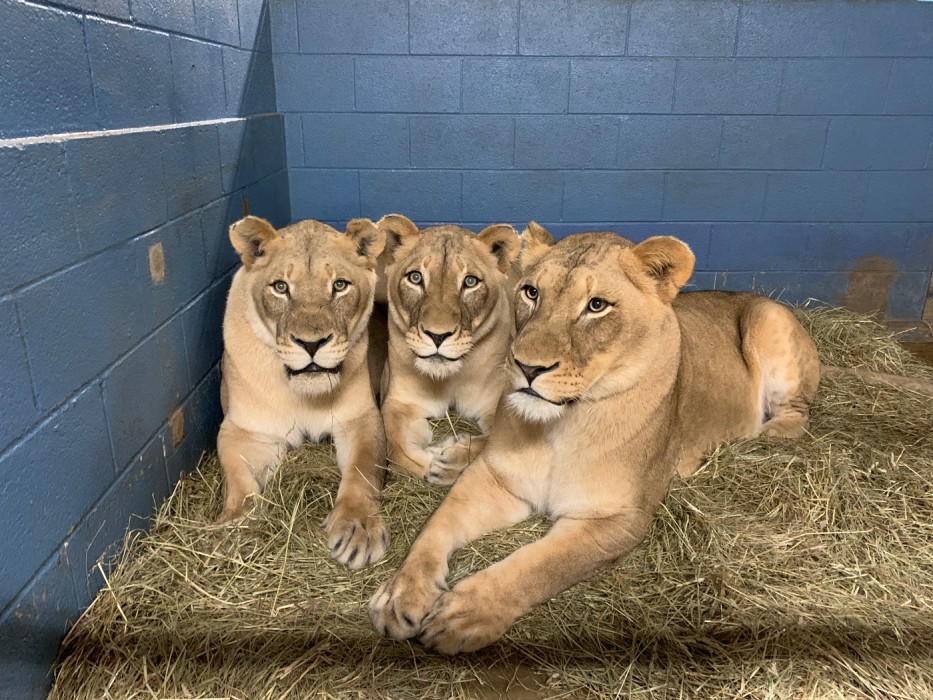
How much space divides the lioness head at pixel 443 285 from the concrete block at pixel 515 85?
1.91 metres

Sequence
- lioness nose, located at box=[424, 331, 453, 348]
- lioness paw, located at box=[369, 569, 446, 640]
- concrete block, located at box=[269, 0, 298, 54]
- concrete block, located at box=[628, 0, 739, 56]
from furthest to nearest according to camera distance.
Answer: concrete block, located at box=[628, 0, 739, 56], concrete block, located at box=[269, 0, 298, 54], lioness nose, located at box=[424, 331, 453, 348], lioness paw, located at box=[369, 569, 446, 640]

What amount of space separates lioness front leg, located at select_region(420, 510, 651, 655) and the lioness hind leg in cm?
151

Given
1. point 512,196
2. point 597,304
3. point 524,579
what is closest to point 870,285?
point 512,196

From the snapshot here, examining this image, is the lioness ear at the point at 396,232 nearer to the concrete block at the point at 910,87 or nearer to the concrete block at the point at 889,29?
the concrete block at the point at 889,29

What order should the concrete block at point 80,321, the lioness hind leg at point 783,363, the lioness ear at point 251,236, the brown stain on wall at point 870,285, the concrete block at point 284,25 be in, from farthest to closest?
1. the brown stain on wall at point 870,285
2. the concrete block at point 284,25
3. the lioness hind leg at point 783,363
4. the lioness ear at point 251,236
5. the concrete block at point 80,321

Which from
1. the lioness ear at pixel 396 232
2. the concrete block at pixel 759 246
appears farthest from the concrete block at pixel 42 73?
the concrete block at pixel 759 246

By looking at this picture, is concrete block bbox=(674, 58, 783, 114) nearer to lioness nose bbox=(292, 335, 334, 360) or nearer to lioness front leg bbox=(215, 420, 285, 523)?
lioness nose bbox=(292, 335, 334, 360)

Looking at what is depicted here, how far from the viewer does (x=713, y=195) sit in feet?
18.2

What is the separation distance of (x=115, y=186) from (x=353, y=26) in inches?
118

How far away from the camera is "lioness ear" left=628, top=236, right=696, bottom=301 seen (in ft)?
8.39

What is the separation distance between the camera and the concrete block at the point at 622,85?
5180 millimetres

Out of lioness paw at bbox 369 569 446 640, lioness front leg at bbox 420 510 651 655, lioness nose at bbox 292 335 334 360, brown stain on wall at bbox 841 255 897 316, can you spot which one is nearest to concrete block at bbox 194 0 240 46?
lioness nose at bbox 292 335 334 360

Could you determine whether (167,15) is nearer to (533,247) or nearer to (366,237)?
(366,237)

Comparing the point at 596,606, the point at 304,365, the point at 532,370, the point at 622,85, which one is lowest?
the point at 596,606
